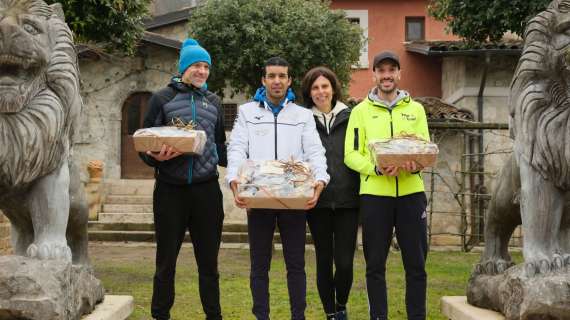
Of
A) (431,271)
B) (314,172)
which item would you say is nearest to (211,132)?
(314,172)

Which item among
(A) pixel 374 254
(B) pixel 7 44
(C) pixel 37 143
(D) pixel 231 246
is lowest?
(D) pixel 231 246

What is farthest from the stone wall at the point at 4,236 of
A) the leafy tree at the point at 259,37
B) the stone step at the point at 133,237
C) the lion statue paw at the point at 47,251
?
the stone step at the point at 133,237

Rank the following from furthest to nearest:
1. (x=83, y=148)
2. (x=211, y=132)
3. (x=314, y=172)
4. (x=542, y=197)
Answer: (x=83, y=148)
(x=211, y=132)
(x=314, y=172)
(x=542, y=197)

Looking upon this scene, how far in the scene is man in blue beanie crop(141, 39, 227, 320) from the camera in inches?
178

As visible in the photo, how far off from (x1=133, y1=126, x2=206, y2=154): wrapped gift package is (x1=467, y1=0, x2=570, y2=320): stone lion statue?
1.76m

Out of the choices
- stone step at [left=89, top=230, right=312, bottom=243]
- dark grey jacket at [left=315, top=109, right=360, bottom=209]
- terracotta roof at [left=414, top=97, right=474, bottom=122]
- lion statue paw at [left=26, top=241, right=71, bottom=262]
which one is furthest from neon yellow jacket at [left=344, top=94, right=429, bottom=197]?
stone step at [left=89, top=230, right=312, bottom=243]

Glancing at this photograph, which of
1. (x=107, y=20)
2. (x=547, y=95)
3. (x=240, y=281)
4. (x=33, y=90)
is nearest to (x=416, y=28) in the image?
(x=107, y=20)

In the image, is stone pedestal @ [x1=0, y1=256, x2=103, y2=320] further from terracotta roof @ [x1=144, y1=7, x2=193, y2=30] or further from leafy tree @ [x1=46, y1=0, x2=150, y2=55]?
terracotta roof @ [x1=144, y1=7, x2=193, y2=30]

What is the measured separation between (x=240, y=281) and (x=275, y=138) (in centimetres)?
445

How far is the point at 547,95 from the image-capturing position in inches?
136

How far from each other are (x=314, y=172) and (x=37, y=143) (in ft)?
5.31

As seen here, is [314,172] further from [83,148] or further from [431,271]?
[83,148]

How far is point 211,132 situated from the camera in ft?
15.3

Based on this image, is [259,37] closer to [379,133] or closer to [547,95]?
[379,133]
